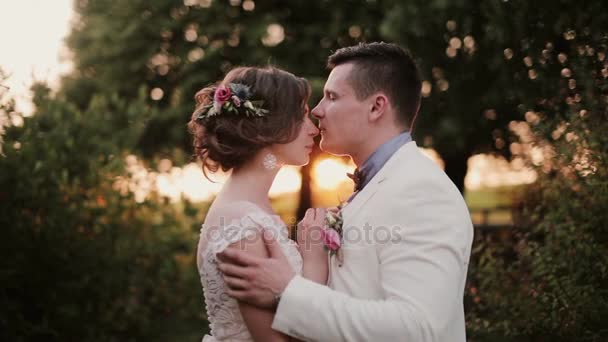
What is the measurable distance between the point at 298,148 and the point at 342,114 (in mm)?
315

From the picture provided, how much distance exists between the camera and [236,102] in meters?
3.48

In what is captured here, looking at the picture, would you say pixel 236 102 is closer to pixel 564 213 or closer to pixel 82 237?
pixel 564 213

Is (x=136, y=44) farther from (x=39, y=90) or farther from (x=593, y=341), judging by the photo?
(x=593, y=341)

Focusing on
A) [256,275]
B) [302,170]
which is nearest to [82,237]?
[256,275]

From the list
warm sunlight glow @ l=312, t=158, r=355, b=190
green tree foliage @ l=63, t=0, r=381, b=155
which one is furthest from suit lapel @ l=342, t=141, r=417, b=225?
warm sunlight glow @ l=312, t=158, r=355, b=190

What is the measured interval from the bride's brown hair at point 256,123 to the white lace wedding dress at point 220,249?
318mm

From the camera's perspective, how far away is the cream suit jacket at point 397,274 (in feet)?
9.39

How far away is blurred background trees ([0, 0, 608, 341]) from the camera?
16.1 ft

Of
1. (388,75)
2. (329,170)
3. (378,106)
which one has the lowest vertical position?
(378,106)

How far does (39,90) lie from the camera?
767 centimetres

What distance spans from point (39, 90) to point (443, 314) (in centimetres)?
612

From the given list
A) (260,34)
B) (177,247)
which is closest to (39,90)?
(177,247)

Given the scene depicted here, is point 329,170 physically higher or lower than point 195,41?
lower

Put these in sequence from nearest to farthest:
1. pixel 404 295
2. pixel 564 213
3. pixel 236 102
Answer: pixel 404 295 < pixel 236 102 < pixel 564 213
